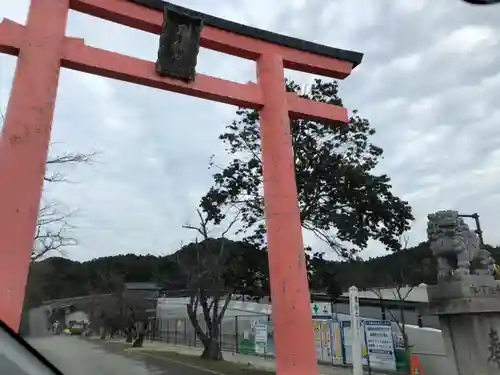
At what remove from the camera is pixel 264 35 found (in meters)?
7.06

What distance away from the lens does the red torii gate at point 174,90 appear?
4773 millimetres

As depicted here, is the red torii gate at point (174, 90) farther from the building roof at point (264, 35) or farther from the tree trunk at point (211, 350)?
the tree trunk at point (211, 350)

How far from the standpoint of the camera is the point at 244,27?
6.88 m

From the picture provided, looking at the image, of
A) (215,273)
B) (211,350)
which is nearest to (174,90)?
(215,273)

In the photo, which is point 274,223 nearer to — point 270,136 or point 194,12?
point 270,136

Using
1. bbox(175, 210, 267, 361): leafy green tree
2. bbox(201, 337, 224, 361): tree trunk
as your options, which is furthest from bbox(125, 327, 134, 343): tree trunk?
bbox(201, 337, 224, 361): tree trunk

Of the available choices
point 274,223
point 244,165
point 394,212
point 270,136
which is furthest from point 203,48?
point 394,212

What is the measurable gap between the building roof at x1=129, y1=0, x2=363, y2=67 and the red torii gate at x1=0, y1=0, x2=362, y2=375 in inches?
0.6

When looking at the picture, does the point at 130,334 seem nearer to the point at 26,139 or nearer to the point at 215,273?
the point at 215,273

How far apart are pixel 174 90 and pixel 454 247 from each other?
5380 millimetres

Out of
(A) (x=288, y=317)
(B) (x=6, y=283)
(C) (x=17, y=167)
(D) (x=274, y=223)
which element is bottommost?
(A) (x=288, y=317)

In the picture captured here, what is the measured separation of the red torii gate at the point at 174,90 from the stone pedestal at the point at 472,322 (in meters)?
2.61

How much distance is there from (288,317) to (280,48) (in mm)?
4522

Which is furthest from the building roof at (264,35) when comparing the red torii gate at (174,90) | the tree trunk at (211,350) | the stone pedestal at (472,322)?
the tree trunk at (211,350)
